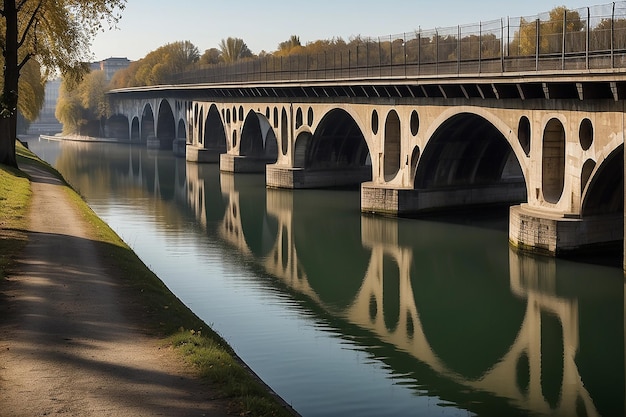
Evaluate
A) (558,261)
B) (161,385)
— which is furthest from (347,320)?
(161,385)

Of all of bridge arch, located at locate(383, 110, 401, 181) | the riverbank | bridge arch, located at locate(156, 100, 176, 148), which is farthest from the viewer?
the riverbank

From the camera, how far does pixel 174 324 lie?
1969 cm

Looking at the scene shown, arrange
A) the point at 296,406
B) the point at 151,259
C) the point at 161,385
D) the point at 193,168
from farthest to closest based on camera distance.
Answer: the point at 193,168, the point at 151,259, the point at 296,406, the point at 161,385

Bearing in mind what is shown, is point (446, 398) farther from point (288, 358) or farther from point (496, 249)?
point (496, 249)

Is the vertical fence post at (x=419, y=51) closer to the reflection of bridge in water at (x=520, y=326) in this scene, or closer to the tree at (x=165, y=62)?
the reflection of bridge in water at (x=520, y=326)

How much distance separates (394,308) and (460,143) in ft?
73.8

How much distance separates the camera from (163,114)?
468 feet

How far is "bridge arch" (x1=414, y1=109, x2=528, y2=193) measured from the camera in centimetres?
5059

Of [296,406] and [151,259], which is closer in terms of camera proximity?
[296,406]

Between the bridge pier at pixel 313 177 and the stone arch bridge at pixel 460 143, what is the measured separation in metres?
0.10

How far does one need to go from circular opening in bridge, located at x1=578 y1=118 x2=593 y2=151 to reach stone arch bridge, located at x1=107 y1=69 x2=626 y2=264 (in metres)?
0.06

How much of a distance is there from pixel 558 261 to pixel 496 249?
5896 mm

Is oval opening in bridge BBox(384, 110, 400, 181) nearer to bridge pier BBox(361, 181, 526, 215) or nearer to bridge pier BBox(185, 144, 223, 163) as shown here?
bridge pier BBox(361, 181, 526, 215)

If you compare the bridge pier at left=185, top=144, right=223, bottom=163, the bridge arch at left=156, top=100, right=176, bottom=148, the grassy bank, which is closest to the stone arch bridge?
the bridge pier at left=185, top=144, right=223, bottom=163
